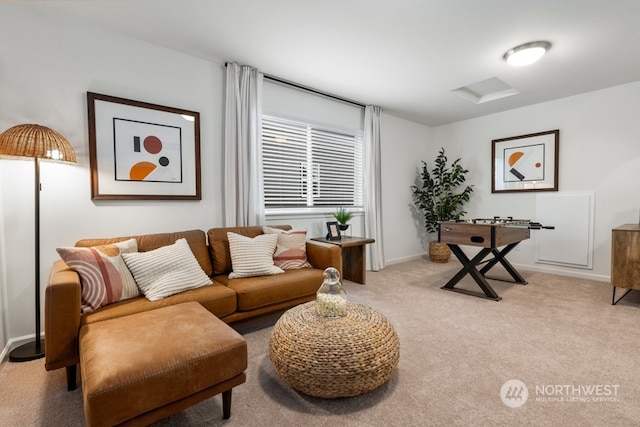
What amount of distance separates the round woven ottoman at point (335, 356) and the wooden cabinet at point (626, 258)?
2.76 m

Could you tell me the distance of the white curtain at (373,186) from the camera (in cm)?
429

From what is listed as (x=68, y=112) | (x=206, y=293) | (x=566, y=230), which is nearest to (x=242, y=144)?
(x=68, y=112)

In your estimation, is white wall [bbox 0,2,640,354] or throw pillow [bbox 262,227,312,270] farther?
throw pillow [bbox 262,227,312,270]

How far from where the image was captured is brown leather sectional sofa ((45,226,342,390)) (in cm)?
150

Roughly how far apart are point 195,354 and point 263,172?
2.39 m

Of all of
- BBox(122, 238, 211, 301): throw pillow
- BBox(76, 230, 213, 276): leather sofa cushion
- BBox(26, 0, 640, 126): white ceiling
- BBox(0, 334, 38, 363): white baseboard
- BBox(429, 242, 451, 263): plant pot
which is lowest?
BBox(0, 334, 38, 363): white baseboard

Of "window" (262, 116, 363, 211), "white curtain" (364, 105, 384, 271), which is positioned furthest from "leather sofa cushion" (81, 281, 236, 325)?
"white curtain" (364, 105, 384, 271)

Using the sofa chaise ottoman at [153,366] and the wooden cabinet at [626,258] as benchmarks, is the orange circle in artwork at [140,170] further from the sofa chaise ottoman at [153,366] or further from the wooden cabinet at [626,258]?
the wooden cabinet at [626,258]

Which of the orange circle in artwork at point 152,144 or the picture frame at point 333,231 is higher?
the orange circle in artwork at point 152,144

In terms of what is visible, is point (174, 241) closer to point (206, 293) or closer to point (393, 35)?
point (206, 293)

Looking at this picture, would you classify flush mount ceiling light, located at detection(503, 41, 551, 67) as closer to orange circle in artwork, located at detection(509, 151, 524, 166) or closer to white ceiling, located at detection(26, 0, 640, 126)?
white ceiling, located at detection(26, 0, 640, 126)

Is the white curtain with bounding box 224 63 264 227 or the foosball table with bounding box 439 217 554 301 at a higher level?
Result: the white curtain with bounding box 224 63 264 227

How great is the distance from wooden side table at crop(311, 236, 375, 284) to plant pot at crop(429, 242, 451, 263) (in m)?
1.84

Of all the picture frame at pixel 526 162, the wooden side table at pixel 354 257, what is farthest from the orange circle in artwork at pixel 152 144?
the picture frame at pixel 526 162
